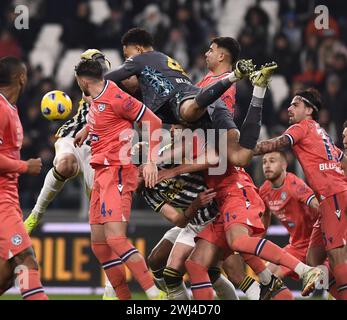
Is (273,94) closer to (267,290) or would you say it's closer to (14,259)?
(267,290)

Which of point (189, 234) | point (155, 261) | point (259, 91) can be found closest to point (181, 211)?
point (189, 234)

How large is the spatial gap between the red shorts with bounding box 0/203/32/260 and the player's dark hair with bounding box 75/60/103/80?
6.11 ft

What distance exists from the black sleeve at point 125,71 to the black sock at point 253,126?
1.28 m

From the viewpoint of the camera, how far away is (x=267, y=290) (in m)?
8.66

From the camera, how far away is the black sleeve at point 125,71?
9039mm

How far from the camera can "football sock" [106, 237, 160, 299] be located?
8.46 meters

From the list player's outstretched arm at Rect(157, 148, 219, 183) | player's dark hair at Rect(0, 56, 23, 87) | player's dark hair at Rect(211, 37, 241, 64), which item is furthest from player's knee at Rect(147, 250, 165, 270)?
player's dark hair at Rect(0, 56, 23, 87)

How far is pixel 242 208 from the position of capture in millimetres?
8531

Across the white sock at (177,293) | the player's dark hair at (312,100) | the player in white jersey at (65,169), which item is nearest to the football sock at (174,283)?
the white sock at (177,293)

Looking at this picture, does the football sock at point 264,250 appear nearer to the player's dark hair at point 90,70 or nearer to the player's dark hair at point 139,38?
the player's dark hair at point 90,70

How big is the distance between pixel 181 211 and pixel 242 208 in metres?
0.61
